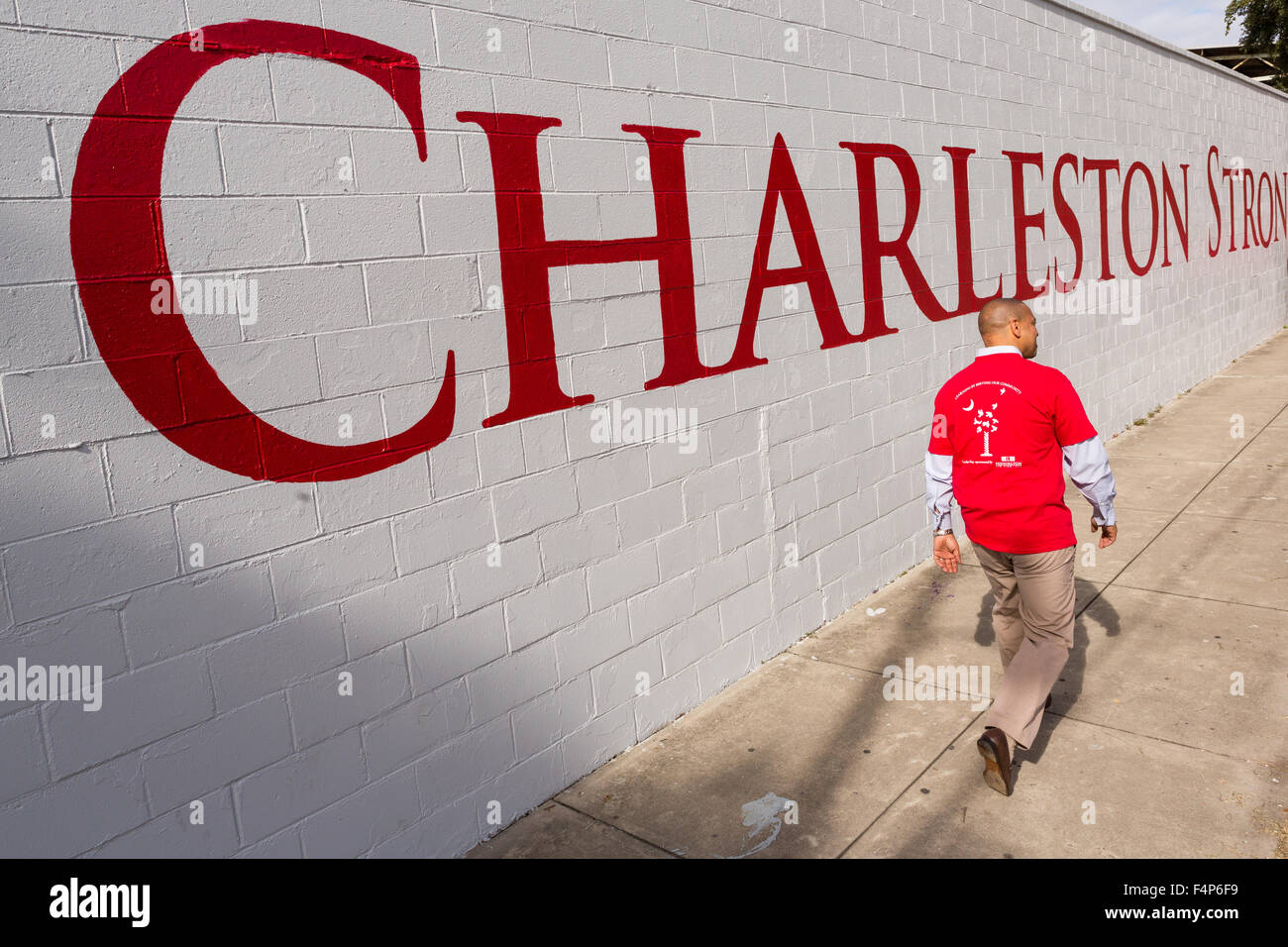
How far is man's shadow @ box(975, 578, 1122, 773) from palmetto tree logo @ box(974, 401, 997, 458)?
4.12ft

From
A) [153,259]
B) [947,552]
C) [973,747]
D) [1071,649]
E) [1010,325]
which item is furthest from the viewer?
[1071,649]

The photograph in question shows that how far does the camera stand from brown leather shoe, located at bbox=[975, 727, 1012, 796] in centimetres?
369

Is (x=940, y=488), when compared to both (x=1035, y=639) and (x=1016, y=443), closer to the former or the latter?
(x=1016, y=443)

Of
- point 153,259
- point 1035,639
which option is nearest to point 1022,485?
point 1035,639

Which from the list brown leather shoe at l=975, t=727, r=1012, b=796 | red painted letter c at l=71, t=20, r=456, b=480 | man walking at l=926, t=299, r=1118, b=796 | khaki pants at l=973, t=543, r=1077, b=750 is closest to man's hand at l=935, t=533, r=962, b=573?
man walking at l=926, t=299, r=1118, b=796

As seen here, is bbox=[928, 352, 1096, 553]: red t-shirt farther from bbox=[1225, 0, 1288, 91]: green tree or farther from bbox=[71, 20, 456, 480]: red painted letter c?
bbox=[1225, 0, 1288, 91]: green tree

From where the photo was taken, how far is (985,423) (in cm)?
374

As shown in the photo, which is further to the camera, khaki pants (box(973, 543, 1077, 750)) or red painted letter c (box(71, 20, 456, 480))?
khaki pants (box(973, 543, 1077, 750))

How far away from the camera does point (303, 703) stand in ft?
10.5

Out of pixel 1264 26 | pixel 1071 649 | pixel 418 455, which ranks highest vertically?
pixel 1264 26

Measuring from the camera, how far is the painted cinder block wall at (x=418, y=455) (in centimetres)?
269

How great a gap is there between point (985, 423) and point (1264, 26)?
2563 centimetres

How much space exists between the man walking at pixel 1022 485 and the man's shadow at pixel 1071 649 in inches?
13.4
